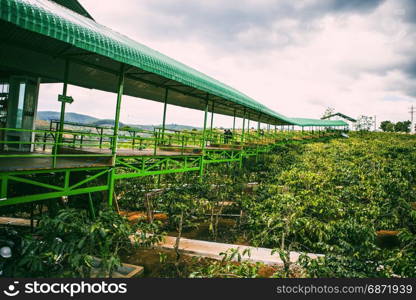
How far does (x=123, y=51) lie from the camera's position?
6316 millimetres

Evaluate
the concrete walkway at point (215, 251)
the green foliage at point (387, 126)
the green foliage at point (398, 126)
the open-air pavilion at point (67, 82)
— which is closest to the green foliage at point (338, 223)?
the concrete walkway at point (215, 251)

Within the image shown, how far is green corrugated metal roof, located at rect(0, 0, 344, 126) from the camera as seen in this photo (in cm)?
444

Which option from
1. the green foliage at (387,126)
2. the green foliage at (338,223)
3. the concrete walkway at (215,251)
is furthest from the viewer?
the green foliage at (387,126)

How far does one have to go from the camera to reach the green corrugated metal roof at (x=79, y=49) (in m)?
4.44

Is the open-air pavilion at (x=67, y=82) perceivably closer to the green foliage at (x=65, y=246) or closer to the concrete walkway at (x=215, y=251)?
the green foliage at (x=65, y=246)

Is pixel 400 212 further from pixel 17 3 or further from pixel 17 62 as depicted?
pixel 17 62

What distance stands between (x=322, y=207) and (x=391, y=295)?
3.94 m

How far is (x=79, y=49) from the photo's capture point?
6.67m

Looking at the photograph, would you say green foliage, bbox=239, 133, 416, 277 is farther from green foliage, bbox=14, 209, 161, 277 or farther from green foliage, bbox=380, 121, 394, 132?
green foliage, bbox=380, 121, 394, 132

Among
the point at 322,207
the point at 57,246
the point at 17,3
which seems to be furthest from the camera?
the point at 322,207

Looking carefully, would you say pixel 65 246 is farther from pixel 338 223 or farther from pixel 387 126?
pixel 387 126

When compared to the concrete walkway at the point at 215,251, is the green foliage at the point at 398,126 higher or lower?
higher

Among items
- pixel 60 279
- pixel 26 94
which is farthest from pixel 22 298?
pixel 26 94

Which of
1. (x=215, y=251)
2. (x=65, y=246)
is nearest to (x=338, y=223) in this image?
(x=215, y=251)
